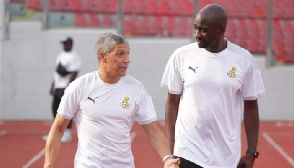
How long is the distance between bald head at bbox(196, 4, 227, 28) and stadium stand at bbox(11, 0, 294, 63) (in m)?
13.4

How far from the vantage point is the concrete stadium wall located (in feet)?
61.8

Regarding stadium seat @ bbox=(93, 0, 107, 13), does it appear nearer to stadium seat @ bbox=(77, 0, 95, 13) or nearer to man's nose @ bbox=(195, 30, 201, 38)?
stadium seat @ bbox=(77, 0, 95, 13)

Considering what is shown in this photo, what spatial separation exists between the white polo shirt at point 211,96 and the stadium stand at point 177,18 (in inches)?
524

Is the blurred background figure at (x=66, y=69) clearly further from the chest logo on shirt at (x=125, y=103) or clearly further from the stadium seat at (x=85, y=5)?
the chest logo on shirt at (x=125, y=103)

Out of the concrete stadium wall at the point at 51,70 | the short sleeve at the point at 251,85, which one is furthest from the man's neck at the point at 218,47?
the concrete stadium wall at the point at 51,70

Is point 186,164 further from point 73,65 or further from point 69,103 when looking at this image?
point 73,65

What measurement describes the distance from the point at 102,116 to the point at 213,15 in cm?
112

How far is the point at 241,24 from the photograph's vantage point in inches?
782

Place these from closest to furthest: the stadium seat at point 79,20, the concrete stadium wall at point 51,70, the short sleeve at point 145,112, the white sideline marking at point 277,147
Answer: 1. the short sleeve at point 145,112
2. the white sideline marking at point 277,147
3. the concrete stadium wall at point 51,70
4. the stadium seat at point 79,20

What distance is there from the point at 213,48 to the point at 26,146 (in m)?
9.11

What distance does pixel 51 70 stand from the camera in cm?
1895

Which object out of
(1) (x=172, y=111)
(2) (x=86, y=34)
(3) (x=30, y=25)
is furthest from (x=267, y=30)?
(1) (x=172, y=111)

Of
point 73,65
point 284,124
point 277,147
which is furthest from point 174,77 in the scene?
point 284,124

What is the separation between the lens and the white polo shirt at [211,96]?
5512 mm
